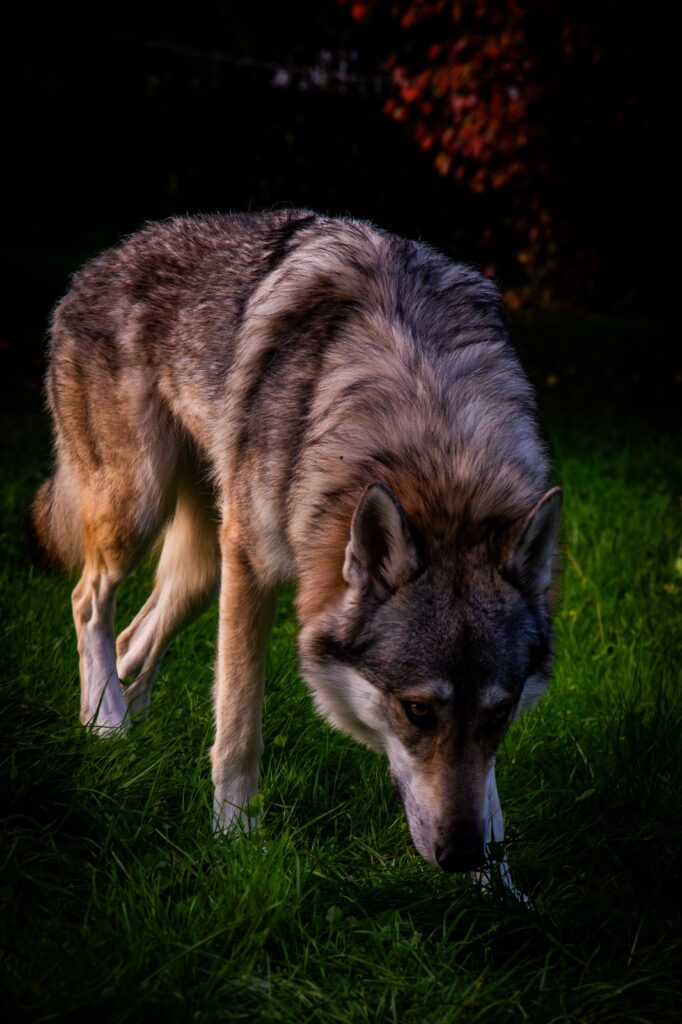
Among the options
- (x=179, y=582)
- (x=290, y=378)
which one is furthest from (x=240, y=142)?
(x=290, y=378)

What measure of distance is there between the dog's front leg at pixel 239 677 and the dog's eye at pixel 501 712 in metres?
0.97

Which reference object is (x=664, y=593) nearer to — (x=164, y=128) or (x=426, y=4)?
(x=426, y=4)

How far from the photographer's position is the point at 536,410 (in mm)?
3600

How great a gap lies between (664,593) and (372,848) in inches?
105

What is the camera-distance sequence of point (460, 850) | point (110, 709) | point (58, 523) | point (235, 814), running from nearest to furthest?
1. point (460, 850)
2. point (235, 814)
3. point (110, 709)
4. point (58, 523)

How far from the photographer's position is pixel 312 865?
118 inches

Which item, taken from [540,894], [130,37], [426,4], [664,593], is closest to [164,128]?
[130,37]

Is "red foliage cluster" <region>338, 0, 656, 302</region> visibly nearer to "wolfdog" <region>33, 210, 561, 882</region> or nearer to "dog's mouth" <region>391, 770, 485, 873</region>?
Result: "wolfdog" <region>33, 210, 561, 882</region>

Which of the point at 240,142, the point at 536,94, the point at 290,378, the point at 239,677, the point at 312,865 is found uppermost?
the point at 536,94

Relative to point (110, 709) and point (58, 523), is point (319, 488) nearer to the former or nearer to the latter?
point (110, 709)

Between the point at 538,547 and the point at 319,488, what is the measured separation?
71 centimetres

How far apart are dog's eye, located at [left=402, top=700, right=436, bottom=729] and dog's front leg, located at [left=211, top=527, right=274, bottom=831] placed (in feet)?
2.78

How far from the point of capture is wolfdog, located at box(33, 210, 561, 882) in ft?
9.46

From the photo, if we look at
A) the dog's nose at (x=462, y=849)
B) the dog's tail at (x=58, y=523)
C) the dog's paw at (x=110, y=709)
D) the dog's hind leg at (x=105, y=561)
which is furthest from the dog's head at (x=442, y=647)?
the dog's tail at (x=58, y=523)
